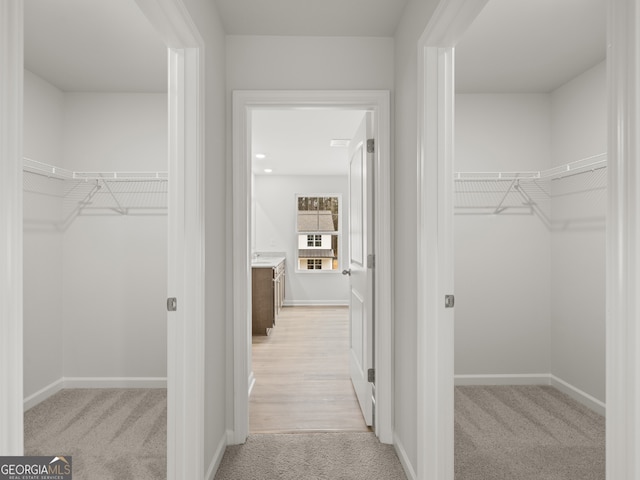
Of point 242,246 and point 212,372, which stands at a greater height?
point 242,246

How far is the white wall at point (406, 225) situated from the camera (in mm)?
2105

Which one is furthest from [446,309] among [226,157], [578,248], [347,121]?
[347,121]

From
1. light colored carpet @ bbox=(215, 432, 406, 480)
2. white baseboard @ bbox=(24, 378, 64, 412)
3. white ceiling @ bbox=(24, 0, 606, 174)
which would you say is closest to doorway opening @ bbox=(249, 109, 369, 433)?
light colored carpet @ bbox=(215, 432, 406, 480)

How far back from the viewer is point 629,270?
0.80m

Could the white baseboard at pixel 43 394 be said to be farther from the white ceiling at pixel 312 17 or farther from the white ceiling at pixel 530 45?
the white ceiling at pixel 530 45

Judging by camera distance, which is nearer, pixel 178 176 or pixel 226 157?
pixel 178 176

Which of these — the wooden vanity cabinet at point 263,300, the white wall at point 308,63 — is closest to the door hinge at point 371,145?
the white wall at point 308,63

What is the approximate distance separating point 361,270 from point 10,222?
2.43 meters

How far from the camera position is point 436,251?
1.89 meters

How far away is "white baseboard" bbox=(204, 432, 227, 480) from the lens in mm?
2132

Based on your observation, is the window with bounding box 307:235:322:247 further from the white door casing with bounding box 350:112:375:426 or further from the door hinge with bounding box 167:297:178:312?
the door hinge with bounding box 167:297:178:312

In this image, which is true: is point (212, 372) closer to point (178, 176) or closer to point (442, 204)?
point (178, 176)

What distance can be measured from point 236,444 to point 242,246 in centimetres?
118

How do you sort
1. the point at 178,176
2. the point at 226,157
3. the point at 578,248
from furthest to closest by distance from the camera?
1. the point at 578,248
2. the point at 226,157
3. the point at 178,176
